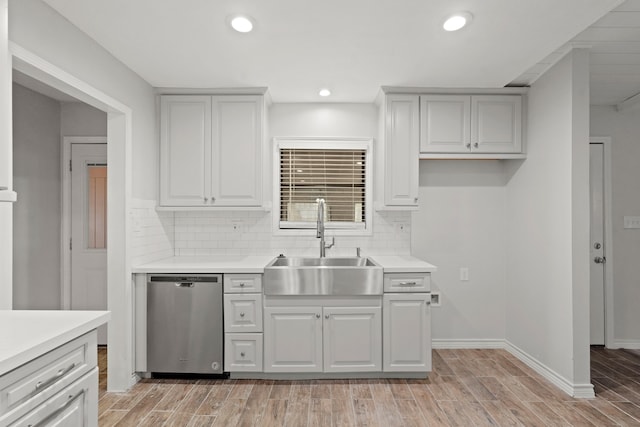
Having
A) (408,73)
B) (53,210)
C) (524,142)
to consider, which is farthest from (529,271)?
(53,210)

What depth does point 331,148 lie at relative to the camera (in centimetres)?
380

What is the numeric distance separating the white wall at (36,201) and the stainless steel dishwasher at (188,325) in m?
1.45

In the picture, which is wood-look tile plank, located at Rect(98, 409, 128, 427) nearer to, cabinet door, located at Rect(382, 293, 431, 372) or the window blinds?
cabinet door, located at Rect(382, 293, 431, 372)

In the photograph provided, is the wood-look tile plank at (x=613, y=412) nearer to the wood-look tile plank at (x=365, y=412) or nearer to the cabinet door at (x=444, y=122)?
the wood-look tile plank at (x=365, y=412)

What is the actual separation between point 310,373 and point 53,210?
2915mm

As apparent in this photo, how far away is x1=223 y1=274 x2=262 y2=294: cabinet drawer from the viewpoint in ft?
9.71

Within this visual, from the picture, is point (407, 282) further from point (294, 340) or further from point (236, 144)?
point (236, 144)

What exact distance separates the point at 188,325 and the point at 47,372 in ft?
5.51

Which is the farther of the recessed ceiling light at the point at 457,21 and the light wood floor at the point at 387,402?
the light wood floor at the point at 387,402

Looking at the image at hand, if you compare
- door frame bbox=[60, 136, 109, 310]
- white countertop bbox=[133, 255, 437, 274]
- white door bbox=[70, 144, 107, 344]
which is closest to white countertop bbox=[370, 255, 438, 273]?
white countertop bbox=[133, 255, 437, 274]

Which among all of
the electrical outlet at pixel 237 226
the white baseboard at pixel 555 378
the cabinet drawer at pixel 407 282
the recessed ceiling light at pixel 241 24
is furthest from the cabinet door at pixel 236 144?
the white baseboard at pixel 555 378

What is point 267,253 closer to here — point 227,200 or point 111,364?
point 227,200

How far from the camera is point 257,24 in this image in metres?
2.28

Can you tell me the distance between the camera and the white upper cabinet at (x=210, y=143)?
337 cm
